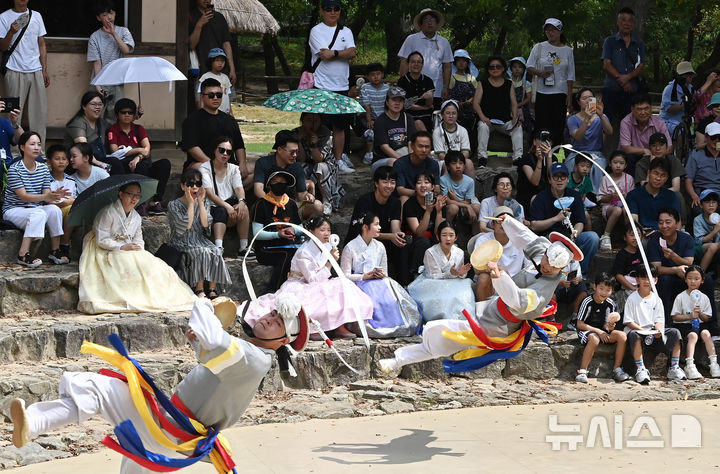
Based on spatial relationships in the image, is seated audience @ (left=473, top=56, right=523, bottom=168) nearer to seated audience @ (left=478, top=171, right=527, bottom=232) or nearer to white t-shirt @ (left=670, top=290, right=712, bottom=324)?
seated audience @ (left=478, top=171, right=527, bottom=232)

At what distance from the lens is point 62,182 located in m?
9.11

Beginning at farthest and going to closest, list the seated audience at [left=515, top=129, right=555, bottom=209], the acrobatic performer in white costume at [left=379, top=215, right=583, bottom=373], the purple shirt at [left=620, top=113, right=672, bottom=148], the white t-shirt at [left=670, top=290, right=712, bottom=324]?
1. the purple shirt at [left=620, top=113, right=672, bottom=148]
2. the seated audience at [left=515, top=129, right=555, bottom=209]
3. the white t-shirt at [left=670, top=290, right=712, bottom=324]
4. the acrobatic performer in white costume at [left=379, top=215, right=583, bottom=373]

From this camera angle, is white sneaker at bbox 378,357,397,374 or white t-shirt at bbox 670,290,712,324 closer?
white sneaker at bbox 378,357,397,374

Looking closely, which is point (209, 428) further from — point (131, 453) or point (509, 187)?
point (509, 187)

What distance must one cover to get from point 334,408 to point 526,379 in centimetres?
191

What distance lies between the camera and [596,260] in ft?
33.2

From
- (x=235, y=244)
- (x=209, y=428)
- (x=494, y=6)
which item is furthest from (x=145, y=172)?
(x=494, y=6)

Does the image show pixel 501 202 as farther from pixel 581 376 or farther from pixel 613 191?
→ pixel 581 376

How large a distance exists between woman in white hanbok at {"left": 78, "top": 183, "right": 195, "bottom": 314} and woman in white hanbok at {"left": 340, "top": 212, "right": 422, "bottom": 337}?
4.52 feet

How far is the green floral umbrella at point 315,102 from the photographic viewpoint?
995 centimetres

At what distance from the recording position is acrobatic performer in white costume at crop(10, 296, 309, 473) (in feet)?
16.7

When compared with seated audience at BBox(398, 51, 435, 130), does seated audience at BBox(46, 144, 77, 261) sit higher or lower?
lower

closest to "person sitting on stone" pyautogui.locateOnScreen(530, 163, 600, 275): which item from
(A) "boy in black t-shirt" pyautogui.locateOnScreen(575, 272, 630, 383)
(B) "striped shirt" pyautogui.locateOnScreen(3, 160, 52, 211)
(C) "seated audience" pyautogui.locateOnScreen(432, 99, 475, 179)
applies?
(A) "boy in black t-shirt" pyautogui.locateOnScreen(575, 272, 630, 383)

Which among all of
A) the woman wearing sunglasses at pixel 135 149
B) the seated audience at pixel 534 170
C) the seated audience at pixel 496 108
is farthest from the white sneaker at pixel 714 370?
the woman wearing sunglasses at pixel 135 149
